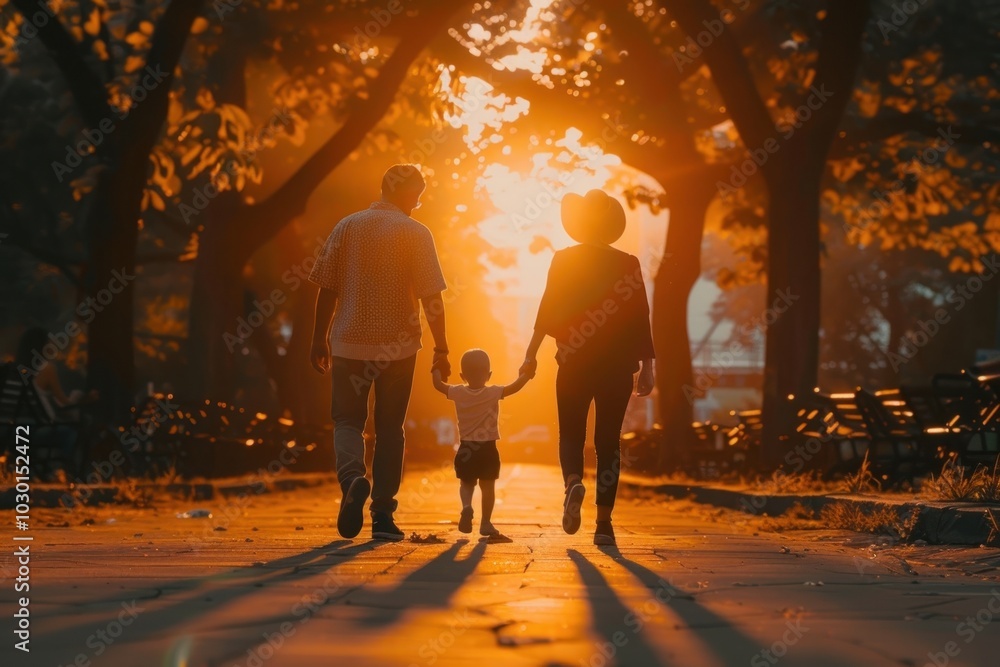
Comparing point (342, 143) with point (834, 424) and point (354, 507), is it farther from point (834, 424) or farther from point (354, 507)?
point (354, 507)

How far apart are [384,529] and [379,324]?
117cm

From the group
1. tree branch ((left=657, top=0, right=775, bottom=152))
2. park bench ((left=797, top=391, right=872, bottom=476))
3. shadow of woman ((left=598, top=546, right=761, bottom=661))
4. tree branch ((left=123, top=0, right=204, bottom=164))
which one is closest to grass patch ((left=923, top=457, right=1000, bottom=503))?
shadow of woman ((left=598, top=546, right=761, bottom=661))

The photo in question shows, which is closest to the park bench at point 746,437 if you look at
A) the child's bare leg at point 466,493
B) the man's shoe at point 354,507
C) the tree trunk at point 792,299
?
the tree trunk at point 792,299

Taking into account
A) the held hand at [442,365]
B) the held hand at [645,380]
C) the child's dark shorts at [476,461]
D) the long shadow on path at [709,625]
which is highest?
the held hand at [442,365]

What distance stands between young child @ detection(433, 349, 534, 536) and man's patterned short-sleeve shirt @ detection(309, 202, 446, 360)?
1.83ft

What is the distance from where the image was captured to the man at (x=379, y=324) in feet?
30.2

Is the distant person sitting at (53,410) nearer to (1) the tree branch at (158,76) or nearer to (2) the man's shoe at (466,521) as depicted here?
(1) the tree branch at (158,76)

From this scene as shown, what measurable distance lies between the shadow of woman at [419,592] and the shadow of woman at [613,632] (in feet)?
1.79

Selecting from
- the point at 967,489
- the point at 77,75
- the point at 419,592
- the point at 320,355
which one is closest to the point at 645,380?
the point at 320,355

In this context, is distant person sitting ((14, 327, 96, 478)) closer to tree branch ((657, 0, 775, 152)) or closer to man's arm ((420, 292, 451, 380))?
man's arm ((420, 292, 451, 380))

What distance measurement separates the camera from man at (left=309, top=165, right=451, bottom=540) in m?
9.21

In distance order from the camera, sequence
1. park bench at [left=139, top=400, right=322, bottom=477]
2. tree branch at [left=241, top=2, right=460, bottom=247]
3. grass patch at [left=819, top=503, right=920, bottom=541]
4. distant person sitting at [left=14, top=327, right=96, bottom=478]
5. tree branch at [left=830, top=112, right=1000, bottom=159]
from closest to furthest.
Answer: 1. grass patch at [left=819, top=503, right=920, bottom=541]
2. distant person sitting at [left=14, top=327, right=96, bottom=478]
3. park bench at [left=139, top=400, right=322, bottom=477]
4. tree branch at [left=241, top=2, right=460, bottom=247]
5. tree branch at [left=830, top=112, right=1000, bottom=159]

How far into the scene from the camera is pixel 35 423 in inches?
633

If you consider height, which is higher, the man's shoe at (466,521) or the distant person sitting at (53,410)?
the distant person sitting at (53,410)
